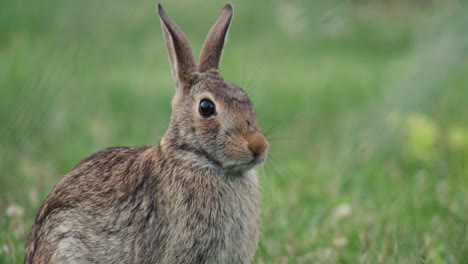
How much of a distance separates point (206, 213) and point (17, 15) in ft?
7.93

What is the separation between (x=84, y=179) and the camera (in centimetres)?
443

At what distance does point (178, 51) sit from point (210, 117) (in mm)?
440

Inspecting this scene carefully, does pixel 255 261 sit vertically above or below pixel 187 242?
A: below

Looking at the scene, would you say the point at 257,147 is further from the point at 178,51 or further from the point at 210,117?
the point at 178,51

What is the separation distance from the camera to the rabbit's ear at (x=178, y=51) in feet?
14.0

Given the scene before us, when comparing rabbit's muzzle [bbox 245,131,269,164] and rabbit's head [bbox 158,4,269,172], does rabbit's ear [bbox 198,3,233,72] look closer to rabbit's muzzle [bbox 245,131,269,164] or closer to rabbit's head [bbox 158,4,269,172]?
rabbit's head [bbox 158,4,269,172]

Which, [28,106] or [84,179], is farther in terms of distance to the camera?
[28,106]

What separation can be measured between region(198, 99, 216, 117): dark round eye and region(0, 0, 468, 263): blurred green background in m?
0.64

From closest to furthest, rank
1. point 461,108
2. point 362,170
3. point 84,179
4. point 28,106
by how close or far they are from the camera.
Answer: point 84,179
point 28,106
point 362,170
point 461,108

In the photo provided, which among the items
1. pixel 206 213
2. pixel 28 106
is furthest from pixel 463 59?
pixel 28 106

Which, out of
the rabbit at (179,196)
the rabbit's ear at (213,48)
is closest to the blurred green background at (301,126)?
the rabbit's ear at (213,48)

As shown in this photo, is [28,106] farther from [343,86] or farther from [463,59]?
[343,86]

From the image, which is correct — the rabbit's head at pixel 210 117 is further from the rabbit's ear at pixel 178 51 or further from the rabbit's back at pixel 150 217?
the rabbit's back at pixel 150 217


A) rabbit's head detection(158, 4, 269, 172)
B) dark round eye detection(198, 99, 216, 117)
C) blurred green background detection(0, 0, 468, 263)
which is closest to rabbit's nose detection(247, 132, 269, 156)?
rabbit's head detection(158, 4, 269, 172)
